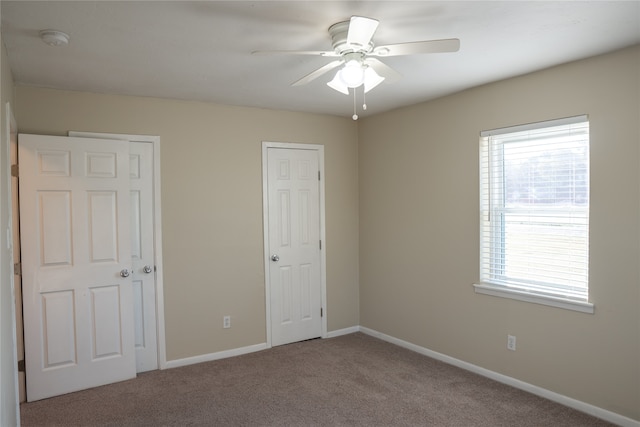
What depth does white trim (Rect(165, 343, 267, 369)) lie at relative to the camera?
4078mm

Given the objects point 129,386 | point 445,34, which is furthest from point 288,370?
point 445,34

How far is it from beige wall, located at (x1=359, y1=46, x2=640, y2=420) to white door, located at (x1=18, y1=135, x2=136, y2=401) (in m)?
2.54

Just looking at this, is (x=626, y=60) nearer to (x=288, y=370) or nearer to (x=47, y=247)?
(x=288, y=370)

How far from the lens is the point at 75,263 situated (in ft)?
11.6

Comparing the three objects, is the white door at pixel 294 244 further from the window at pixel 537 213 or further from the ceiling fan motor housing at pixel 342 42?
the ceiling fan motor housing at pixel 342 42

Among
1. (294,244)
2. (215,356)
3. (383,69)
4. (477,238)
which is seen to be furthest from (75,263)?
(477,238)

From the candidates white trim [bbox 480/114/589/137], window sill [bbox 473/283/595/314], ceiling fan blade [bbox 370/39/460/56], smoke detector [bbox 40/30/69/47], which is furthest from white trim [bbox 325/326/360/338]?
smoke detector [bbox 40/30/69/47]

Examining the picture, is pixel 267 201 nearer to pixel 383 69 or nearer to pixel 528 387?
pixel 383 69

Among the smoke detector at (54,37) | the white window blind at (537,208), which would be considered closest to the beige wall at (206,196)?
the smoke detector at (54,37)

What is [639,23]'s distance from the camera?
2400 millimetres

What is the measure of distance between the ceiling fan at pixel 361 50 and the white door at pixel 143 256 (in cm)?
196

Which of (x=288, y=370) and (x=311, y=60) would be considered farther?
(x=288, y=370)

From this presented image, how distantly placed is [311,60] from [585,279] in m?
2.40

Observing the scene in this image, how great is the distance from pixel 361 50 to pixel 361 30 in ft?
0.97
